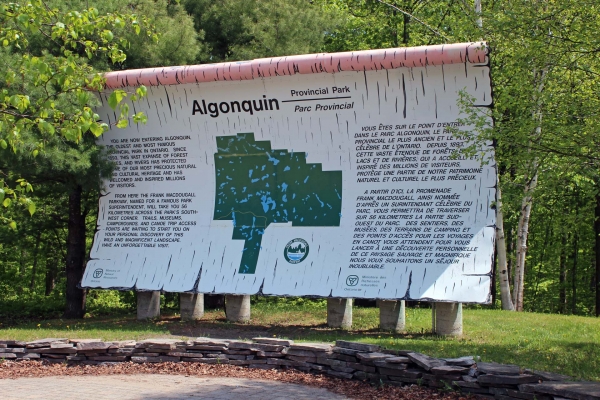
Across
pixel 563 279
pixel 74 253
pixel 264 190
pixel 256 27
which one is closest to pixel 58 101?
pixel 264 190

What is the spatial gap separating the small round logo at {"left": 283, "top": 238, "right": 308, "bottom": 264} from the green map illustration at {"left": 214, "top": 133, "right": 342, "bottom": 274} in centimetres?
31

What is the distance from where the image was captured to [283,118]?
1179cm

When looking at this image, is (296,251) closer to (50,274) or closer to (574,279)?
(50,274)

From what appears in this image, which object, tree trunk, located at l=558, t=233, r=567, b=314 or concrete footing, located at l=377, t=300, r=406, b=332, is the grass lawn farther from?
tree trunk, located at l=558, t=233, r=567, b=314

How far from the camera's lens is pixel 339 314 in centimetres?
1161

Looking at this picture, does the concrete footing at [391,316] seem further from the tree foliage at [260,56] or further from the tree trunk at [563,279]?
the tree trunk at [563,279]

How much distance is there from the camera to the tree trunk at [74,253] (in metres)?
14.0

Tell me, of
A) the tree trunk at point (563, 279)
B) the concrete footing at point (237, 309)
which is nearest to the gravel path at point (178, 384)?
the concrete footing at point (237, 309)

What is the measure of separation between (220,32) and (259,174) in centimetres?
572

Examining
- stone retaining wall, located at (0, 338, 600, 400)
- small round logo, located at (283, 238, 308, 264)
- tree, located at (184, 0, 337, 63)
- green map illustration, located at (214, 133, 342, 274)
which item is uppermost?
tree, located at (184, 0, 337, 63)

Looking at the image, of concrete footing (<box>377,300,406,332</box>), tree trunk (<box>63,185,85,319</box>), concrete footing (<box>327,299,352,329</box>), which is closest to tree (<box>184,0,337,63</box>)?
tree trunk (<box>63,185,85,319</box>)

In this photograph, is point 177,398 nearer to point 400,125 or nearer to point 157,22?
point 400,125

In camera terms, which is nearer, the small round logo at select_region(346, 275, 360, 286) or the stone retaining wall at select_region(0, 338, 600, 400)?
the stone retaining wall at select_region(0, 338, 600, 400)

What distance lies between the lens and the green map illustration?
11.4 meters
